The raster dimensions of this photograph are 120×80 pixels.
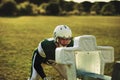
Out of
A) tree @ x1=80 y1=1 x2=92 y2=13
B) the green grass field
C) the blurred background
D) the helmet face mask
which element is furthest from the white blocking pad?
tree @ x1=80 y1=1 x2=92 y2=13

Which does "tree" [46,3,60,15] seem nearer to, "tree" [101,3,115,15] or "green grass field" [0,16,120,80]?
"green grass field" [0,16,120,80]

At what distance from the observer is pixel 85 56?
226 inches

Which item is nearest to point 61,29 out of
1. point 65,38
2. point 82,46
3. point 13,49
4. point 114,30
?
point 65,38

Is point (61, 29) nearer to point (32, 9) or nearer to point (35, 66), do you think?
point (35, 66)

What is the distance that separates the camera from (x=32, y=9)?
17.9m

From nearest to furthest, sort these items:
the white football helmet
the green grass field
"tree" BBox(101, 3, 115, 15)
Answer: the white football helmet → the green grass field → "tree" BBox(101, 3, 115, 15)

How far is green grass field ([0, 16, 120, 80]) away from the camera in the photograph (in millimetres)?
9992

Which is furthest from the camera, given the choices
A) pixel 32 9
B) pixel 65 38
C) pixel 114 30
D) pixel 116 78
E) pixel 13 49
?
pixel 32 9

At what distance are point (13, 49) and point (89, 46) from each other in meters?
6.82

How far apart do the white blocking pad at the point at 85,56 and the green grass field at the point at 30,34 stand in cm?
343

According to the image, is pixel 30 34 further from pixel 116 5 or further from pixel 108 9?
pixel 116 5

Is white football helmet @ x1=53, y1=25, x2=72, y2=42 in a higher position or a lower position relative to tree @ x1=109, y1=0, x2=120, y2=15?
higher

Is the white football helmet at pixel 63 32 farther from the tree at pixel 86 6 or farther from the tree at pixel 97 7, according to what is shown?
the tree at pixel 97 7

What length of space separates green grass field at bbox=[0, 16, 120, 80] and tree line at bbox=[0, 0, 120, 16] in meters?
0.28
